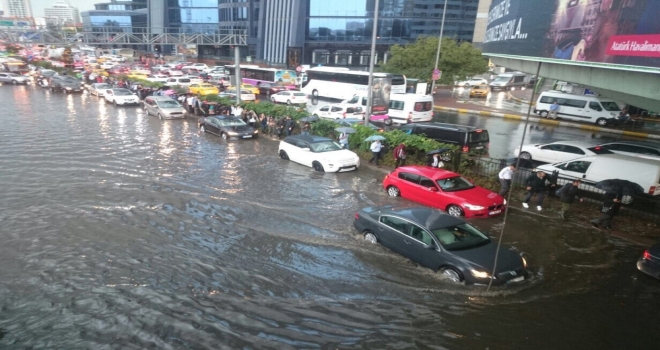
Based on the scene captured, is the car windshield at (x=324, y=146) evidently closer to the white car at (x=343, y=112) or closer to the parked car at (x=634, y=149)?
the white car at (x=343, y=112)

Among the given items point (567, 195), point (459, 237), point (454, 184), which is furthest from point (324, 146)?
point (459, 237)

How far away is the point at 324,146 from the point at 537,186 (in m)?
8.28

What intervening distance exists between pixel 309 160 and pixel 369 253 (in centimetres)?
814

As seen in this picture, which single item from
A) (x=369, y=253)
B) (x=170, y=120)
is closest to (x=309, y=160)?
(x=369, y=253)

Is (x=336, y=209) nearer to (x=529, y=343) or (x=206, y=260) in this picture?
(x=206, y=260)

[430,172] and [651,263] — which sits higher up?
[430,172]

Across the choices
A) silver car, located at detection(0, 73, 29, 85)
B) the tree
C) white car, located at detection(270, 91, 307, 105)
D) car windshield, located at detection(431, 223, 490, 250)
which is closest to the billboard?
car windshield, located at detection(431, 223, 490, 250)

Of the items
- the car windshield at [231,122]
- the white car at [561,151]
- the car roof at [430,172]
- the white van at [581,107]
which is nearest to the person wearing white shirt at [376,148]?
the car roof at [430,172]

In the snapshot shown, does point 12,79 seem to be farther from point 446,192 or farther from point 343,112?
point 446,192

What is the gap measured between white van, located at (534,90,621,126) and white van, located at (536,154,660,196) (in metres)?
15.6

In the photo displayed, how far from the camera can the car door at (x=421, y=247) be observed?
8953mm

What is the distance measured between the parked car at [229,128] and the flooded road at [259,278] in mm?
7126

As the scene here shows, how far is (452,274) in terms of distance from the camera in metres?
8.77

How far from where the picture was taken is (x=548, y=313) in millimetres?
7715
